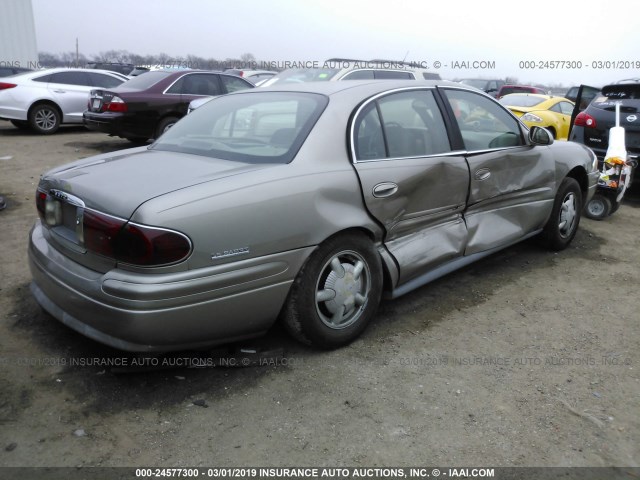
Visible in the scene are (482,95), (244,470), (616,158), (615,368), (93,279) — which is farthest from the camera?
(616,158)

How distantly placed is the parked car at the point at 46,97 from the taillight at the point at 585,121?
381 inches

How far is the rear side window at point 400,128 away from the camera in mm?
3363

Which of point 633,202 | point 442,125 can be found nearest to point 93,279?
point 442,125

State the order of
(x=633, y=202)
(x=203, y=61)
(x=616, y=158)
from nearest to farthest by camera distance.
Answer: (x=616, y=158)
(x=633, y=202)
(x=203, y=61)

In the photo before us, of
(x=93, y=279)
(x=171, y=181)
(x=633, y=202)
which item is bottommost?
(x=633, y=202)

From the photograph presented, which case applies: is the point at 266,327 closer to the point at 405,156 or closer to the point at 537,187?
the point at 405,156

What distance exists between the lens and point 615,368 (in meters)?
3.20

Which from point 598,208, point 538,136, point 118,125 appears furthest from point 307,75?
point 538,136

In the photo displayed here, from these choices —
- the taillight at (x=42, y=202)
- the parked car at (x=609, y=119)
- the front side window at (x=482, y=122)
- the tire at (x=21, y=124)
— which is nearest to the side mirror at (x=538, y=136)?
the front side window at (x=482, y=122)

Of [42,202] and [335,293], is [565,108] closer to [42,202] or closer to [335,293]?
[335,293]

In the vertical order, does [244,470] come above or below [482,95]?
below

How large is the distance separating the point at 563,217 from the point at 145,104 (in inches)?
282

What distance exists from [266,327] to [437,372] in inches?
38.7

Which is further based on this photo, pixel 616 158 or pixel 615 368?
pixel 616 158
